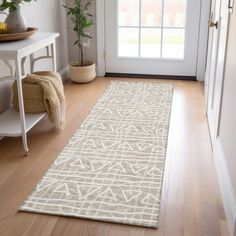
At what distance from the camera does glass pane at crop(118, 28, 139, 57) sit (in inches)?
163

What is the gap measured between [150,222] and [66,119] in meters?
1.51

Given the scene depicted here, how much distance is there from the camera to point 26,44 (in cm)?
237

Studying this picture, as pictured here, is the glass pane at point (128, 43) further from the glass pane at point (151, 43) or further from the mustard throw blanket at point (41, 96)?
the mustard throw blanket at point (41, 96)

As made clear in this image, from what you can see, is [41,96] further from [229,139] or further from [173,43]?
[173,43]

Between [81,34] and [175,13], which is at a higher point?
[175,13]

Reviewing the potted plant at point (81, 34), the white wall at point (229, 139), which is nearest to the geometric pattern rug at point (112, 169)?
the white wall at point (229, 139)

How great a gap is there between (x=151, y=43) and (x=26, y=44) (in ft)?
6.70

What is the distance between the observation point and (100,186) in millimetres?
2064

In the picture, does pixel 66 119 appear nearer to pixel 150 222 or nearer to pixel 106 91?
pixel 106 91

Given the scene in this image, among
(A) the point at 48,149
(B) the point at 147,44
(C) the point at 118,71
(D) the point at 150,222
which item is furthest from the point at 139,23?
(D) the point at 150,222

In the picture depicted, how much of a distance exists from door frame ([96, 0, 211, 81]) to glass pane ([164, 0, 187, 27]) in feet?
0.65

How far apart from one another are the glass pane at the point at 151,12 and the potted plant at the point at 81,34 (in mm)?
584

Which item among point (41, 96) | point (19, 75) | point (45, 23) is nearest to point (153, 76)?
point (45, 23)

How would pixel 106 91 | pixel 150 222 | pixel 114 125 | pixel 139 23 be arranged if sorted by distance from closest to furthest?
pixel 150 222 < pixel 114 125 < pixel 106 91 < pixel 139 23
